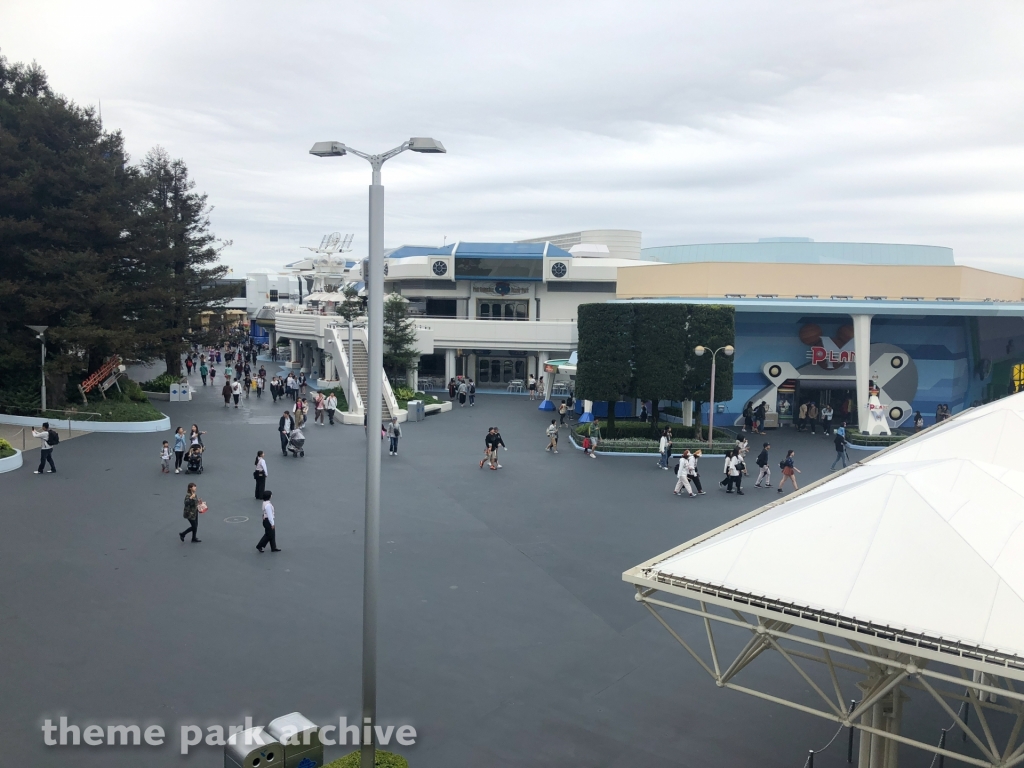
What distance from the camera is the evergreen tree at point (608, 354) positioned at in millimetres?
29516

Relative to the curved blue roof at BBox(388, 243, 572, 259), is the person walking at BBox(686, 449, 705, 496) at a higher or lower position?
lower

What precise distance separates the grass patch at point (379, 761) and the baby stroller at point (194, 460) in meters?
15.1

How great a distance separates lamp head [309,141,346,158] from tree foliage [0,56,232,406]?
2360 centimetres

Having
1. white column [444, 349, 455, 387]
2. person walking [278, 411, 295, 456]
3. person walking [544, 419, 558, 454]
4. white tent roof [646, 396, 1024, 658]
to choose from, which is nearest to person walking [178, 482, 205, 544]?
person walking [278, 411, 295, 456]

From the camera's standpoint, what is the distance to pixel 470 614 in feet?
41.8

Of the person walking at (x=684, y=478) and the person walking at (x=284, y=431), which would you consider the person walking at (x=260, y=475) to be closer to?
the person walking at (x=284, y=431)

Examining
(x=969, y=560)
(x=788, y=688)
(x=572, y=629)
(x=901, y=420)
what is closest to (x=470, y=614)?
(x=572, y=629)

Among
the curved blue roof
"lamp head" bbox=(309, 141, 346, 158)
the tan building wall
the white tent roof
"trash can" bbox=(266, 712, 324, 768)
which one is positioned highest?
the curved blue roof

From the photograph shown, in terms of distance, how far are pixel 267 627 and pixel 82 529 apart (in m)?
6.83

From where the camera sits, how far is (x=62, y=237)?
2881cm

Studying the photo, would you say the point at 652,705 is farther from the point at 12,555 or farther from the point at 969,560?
the point at 12,555

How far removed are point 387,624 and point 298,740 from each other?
4104 millimetres

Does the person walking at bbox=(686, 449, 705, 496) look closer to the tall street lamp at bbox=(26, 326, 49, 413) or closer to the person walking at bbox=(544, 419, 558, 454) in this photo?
the person walking at bbox=(544, 419, 558, 454)

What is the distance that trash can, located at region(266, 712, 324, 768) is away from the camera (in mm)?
8188
